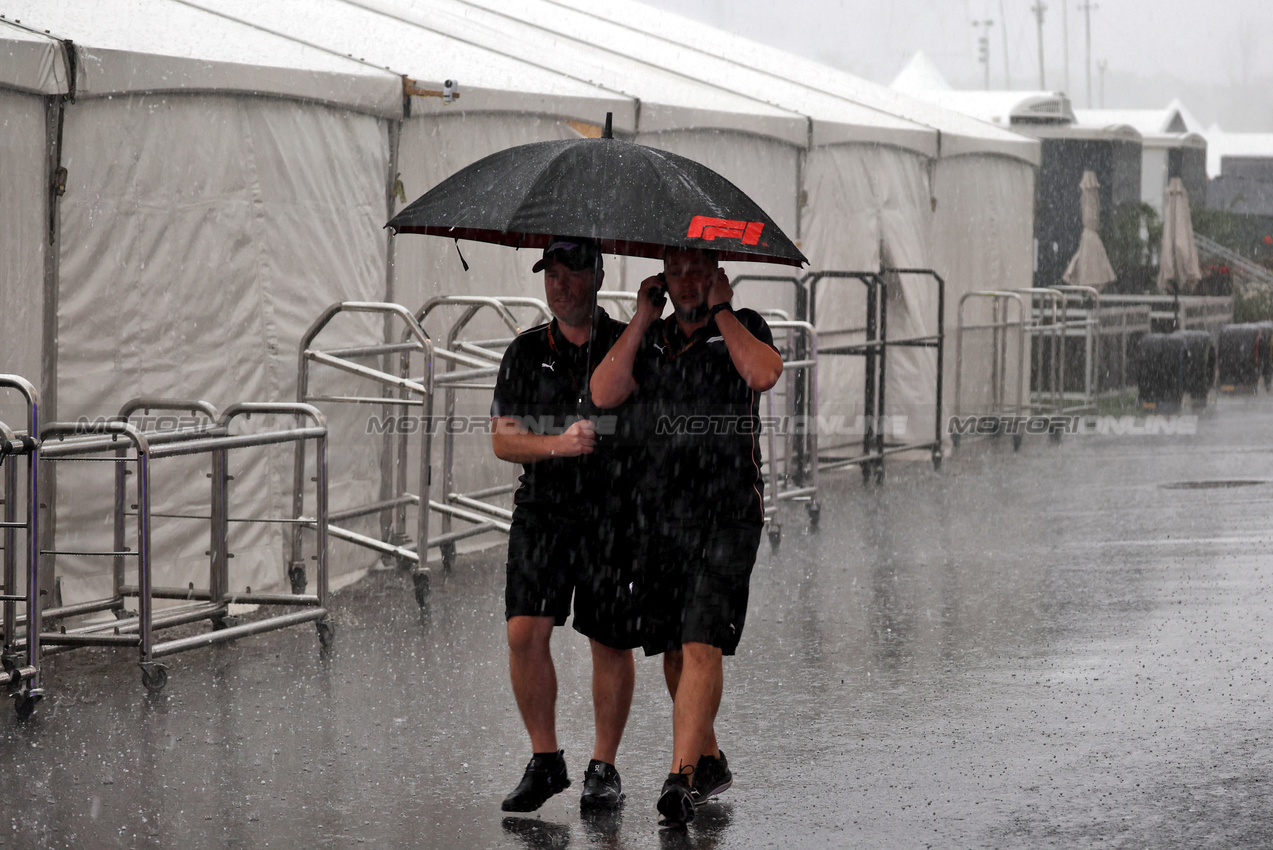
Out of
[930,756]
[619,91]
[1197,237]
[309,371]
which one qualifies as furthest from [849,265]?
[1197,237]

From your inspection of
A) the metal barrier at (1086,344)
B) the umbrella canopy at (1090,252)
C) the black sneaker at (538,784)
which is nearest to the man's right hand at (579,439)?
the black sneaker at (538,784)

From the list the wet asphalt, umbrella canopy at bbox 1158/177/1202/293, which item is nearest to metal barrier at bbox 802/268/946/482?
the wet asphalt

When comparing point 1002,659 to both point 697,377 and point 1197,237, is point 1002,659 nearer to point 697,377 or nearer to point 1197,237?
point 697,377

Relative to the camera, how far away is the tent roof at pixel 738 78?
14930mm

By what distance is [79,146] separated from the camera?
8.25 metres

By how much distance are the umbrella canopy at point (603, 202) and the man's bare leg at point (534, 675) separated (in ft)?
4.01

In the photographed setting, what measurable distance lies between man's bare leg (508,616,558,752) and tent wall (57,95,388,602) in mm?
3693

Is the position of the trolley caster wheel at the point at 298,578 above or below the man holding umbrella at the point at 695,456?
below

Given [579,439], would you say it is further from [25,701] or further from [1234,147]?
[1234,147]

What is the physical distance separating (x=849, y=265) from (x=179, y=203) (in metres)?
7.90

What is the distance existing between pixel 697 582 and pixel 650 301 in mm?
869

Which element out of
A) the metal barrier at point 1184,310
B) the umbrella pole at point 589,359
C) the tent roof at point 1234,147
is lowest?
the umbrella pole at point 589,359

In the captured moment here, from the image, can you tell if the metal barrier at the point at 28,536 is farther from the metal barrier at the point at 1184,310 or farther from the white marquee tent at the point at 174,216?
the metal barrier at the point at 1184,310

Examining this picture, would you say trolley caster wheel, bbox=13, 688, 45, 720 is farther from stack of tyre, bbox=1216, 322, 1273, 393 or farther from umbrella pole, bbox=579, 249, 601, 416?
stack of tyre, bbox=1216, 322, 1273, 393
